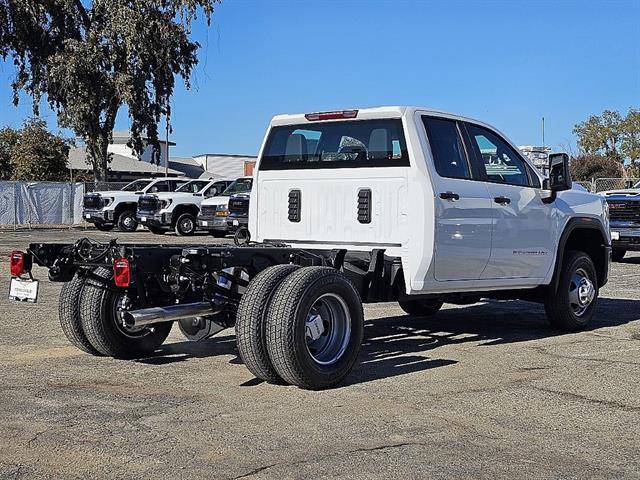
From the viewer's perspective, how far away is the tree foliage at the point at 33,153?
4988 centimetres

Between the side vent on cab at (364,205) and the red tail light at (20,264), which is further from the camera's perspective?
the side vent on cab at (364,205)

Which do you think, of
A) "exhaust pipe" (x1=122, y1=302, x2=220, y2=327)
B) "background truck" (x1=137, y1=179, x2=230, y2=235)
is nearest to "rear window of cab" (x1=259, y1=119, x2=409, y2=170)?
"exhaust pipe" (x1=122, y1=302, x2=220, y2=327)

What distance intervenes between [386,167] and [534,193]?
2.00 metres

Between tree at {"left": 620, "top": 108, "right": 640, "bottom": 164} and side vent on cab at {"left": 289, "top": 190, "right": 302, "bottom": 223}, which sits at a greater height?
tree at {"left": 620, "top": 108, "right": 640, "bottom": 164}

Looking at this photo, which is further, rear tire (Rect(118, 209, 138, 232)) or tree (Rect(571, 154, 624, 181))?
tree (Rect(571, 154, 624, 181))

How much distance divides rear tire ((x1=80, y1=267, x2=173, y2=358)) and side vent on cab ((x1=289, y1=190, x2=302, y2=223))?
171 centimetres

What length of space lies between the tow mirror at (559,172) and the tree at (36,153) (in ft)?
147

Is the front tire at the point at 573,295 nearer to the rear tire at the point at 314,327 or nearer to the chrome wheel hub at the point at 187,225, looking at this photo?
the rear tire at the point at 314,327

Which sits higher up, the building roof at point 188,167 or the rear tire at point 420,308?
the building roof at point 188,167

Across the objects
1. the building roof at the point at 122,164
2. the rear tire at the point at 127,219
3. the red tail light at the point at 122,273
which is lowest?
the red tail light at the point at 122,273

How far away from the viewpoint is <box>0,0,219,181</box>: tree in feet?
127

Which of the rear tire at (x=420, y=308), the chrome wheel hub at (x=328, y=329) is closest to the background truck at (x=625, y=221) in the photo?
the rear tire at (x=420, y=308)

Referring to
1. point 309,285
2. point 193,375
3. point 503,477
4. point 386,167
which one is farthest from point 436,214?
point 503,477

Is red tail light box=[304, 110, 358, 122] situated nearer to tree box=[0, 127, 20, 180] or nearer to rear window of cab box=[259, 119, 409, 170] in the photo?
rear window of cab box=[259, 119, 409, 170]
